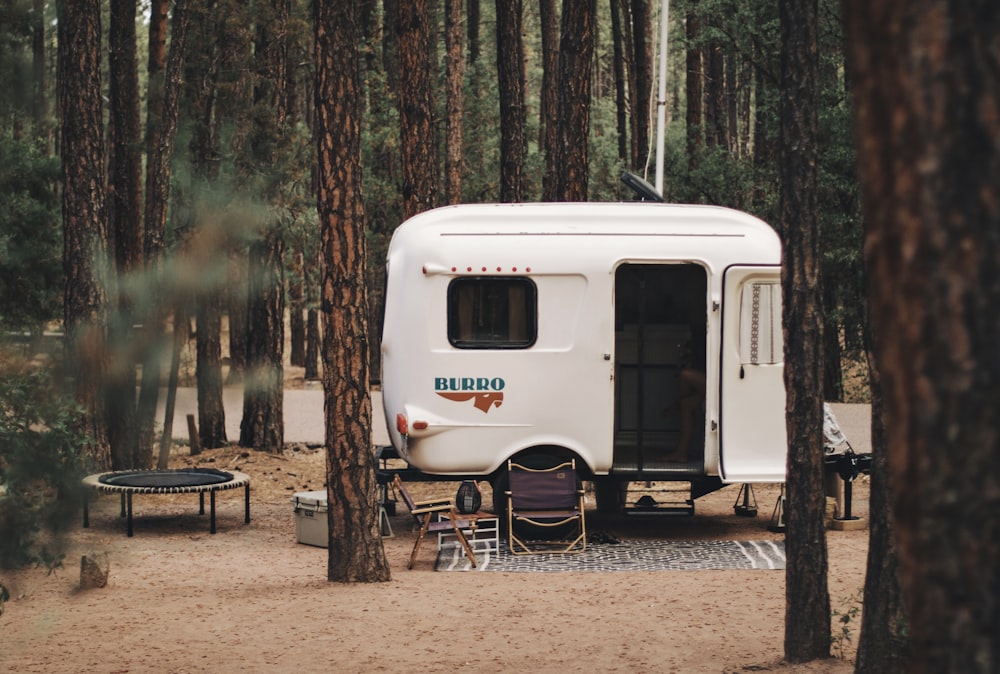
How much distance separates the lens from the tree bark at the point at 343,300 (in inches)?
399

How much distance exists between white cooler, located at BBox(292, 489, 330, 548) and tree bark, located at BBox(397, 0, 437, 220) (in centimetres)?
489

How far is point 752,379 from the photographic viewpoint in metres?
11.8

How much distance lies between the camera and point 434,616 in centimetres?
884

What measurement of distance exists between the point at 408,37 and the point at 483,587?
8.51 metres

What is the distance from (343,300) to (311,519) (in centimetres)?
287

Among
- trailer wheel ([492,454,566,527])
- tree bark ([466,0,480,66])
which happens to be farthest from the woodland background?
trailer wheel ([492,454,566,527])

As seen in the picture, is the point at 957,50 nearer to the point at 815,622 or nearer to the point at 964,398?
the point at 964,398

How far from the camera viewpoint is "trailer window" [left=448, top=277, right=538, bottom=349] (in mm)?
11781

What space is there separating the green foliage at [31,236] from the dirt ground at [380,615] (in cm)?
311

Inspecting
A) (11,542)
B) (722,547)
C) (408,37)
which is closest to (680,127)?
(408,37)

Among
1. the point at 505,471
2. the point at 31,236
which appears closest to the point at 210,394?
the point at 31,236

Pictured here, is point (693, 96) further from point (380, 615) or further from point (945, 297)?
point (945, 297)

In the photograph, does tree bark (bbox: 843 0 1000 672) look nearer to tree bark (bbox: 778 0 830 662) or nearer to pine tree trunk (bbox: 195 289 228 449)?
tree bark (bbox: 778 0 830 662)

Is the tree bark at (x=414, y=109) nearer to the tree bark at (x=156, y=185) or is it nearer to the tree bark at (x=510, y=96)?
the tree bark at (x=156, y=185)
